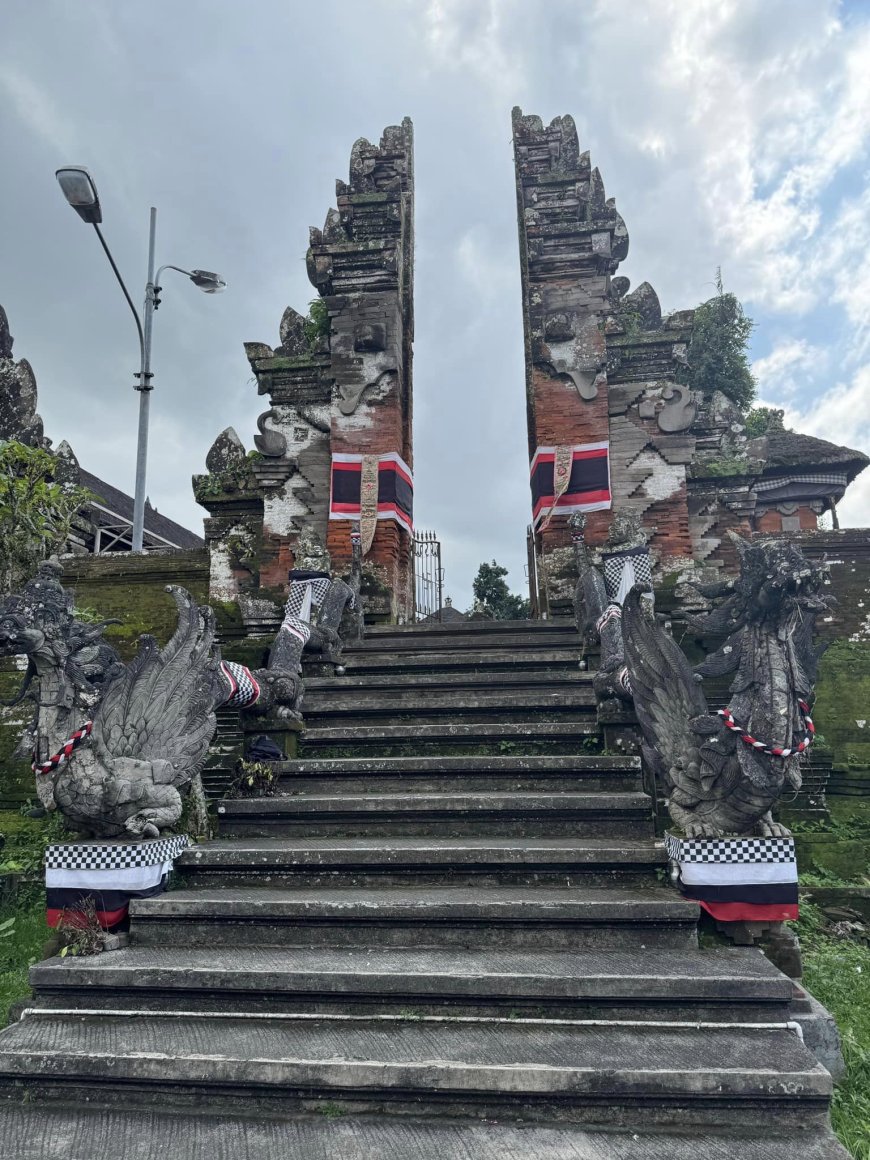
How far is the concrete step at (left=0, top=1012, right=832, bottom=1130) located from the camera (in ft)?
8.48

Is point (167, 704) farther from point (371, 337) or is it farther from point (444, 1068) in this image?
point (371, 337)

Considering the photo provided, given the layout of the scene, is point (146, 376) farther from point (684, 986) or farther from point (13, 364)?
point (684, 986)

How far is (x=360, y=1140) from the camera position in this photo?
2.52m

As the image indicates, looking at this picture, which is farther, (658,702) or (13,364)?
(13,364)

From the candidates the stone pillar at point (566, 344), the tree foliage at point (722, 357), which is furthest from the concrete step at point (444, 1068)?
the tree foliage at point (722, 357)

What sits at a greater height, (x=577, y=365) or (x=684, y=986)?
(x=577, y=365)

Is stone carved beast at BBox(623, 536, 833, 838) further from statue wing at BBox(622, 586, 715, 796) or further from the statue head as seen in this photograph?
the statue head

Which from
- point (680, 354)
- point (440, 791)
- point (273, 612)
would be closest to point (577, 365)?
point (680, 354)

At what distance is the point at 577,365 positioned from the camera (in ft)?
34.4

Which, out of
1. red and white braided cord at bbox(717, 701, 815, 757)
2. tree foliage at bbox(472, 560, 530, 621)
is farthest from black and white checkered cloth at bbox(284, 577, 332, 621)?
tree foliage at bbox(472, 560, 530, 621)

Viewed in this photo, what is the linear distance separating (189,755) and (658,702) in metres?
2.59

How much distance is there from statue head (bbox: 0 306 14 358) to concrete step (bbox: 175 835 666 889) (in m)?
9.90

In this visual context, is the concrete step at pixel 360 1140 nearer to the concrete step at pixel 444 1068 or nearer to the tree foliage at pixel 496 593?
the concrete step at pixel 444 1068

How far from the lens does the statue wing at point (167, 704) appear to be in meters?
3.95
